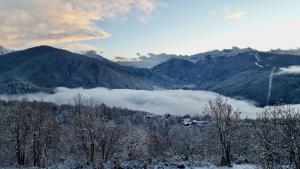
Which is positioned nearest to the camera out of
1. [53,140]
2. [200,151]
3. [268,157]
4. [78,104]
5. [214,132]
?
[268,157]

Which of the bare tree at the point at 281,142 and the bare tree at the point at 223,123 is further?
the bare tree at the point at 223,123

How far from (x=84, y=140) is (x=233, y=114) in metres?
29.6

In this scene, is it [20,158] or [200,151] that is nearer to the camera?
[20,158]

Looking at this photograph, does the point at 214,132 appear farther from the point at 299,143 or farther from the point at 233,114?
the point at 299,143

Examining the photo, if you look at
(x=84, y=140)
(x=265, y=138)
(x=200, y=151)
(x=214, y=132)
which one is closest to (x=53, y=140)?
(x=200, y=151)

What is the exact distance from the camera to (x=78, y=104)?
90.3 metres

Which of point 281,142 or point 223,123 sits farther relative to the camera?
point 223,123

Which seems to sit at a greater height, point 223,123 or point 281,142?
point 223,123

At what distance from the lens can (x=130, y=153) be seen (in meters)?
94.2

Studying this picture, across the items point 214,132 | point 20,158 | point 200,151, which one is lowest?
point 200,151

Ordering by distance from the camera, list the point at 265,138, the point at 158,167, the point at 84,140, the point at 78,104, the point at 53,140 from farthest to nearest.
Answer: the point at 53,140 < the point at 78,104 < the point at 84,140 < the point at 158,167 < the point at 265,138

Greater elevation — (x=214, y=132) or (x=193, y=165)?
(x=214, y=132)

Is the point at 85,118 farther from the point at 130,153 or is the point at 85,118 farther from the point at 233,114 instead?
the point at 233,114

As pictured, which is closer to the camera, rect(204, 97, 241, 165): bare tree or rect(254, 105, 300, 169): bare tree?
rect(254, 105, 300, 169): bare tree
